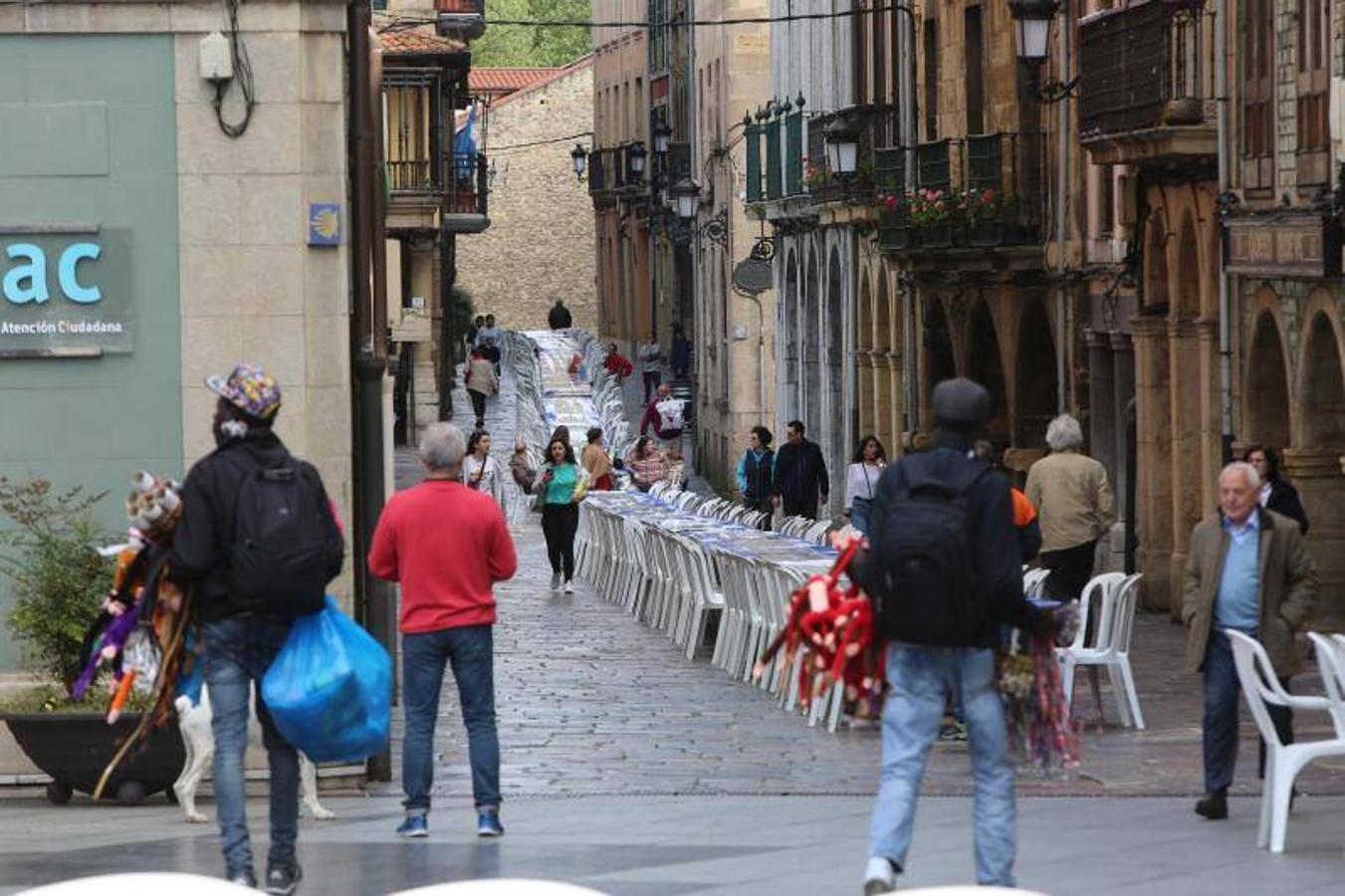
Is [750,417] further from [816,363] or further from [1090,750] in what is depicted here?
[1090,750]

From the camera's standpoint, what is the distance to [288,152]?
14445mm

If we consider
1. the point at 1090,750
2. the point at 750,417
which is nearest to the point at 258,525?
the point at 1090,750

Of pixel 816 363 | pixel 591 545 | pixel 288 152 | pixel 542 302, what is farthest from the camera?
pixel 542 302

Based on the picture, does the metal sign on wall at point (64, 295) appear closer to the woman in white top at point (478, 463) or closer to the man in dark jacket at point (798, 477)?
the woman in white top at point (478, 463)

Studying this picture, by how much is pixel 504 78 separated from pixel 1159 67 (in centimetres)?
8885

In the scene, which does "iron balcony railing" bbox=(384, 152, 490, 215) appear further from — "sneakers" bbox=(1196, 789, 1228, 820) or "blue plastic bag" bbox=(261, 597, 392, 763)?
"blue plastic bag" bbox=(261, 597, 392, 763)

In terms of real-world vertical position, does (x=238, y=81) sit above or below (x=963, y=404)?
above

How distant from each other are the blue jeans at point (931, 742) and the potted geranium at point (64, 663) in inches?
180

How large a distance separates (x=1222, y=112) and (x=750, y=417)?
2617cm

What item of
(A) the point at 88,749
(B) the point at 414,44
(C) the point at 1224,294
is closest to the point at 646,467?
(C) the point at 1224,294

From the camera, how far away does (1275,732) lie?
12836 millimetres

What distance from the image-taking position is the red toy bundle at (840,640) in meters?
10.4

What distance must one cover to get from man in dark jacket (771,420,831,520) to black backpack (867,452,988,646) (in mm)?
23382

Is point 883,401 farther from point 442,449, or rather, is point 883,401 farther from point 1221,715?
point 442,449
